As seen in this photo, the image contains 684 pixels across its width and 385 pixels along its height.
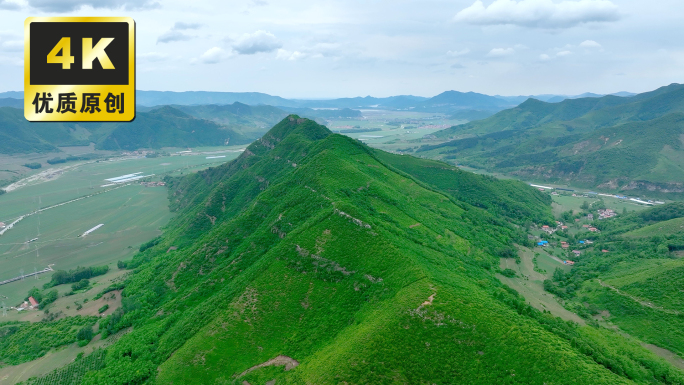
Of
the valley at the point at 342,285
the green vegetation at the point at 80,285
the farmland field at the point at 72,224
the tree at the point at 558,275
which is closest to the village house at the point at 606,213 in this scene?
the valley at the point at 342,285

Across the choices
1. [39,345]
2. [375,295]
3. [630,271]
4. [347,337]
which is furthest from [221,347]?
[630,271]

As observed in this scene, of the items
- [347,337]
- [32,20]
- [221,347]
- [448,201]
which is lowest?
[221,347]

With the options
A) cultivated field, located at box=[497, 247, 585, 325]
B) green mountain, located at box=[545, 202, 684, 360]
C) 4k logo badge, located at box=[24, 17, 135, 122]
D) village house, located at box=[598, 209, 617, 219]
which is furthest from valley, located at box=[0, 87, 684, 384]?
4k logo badge, located at box=[24, 17, 135, 122]

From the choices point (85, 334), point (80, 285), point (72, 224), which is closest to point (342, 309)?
point (85, 334)

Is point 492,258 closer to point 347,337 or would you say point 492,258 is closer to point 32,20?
point 347,337

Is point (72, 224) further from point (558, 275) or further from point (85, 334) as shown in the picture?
point (558, 275)
